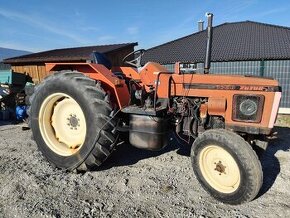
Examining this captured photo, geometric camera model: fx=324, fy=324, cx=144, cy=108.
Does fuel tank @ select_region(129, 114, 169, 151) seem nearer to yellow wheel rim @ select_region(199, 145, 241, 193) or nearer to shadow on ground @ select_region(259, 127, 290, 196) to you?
yellow wheel rim @ select_region(199, 145, 241, 193)

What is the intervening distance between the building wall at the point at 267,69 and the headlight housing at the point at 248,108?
9417 millimetres

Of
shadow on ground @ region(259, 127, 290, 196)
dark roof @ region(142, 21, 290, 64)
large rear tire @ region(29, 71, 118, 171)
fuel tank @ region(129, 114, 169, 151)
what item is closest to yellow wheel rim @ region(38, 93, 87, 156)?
large rear tire @ region(29, 71, 118, 171)

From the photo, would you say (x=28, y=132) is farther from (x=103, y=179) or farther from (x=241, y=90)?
(x=241, y=90)

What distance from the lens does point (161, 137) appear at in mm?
4297

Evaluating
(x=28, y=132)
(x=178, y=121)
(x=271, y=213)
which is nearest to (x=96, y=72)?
(x=178, y=121)

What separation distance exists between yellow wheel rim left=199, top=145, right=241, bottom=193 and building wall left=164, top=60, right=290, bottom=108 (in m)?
9.75

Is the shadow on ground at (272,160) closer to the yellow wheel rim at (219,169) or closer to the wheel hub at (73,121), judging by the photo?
the yellow wheel rim at (219,169)

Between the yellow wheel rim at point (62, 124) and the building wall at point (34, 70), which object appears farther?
the building wall at point (34, 70)

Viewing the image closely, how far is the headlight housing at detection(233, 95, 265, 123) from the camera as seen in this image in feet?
12.5

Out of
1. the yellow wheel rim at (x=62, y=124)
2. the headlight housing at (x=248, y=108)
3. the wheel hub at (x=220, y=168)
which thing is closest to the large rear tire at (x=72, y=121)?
the yellow wheel rim at (x=62, y=124)

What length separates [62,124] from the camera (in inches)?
191

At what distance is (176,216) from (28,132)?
16.5ft

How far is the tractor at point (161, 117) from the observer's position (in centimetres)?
367

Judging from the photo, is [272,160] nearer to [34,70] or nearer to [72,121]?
[72,121]
